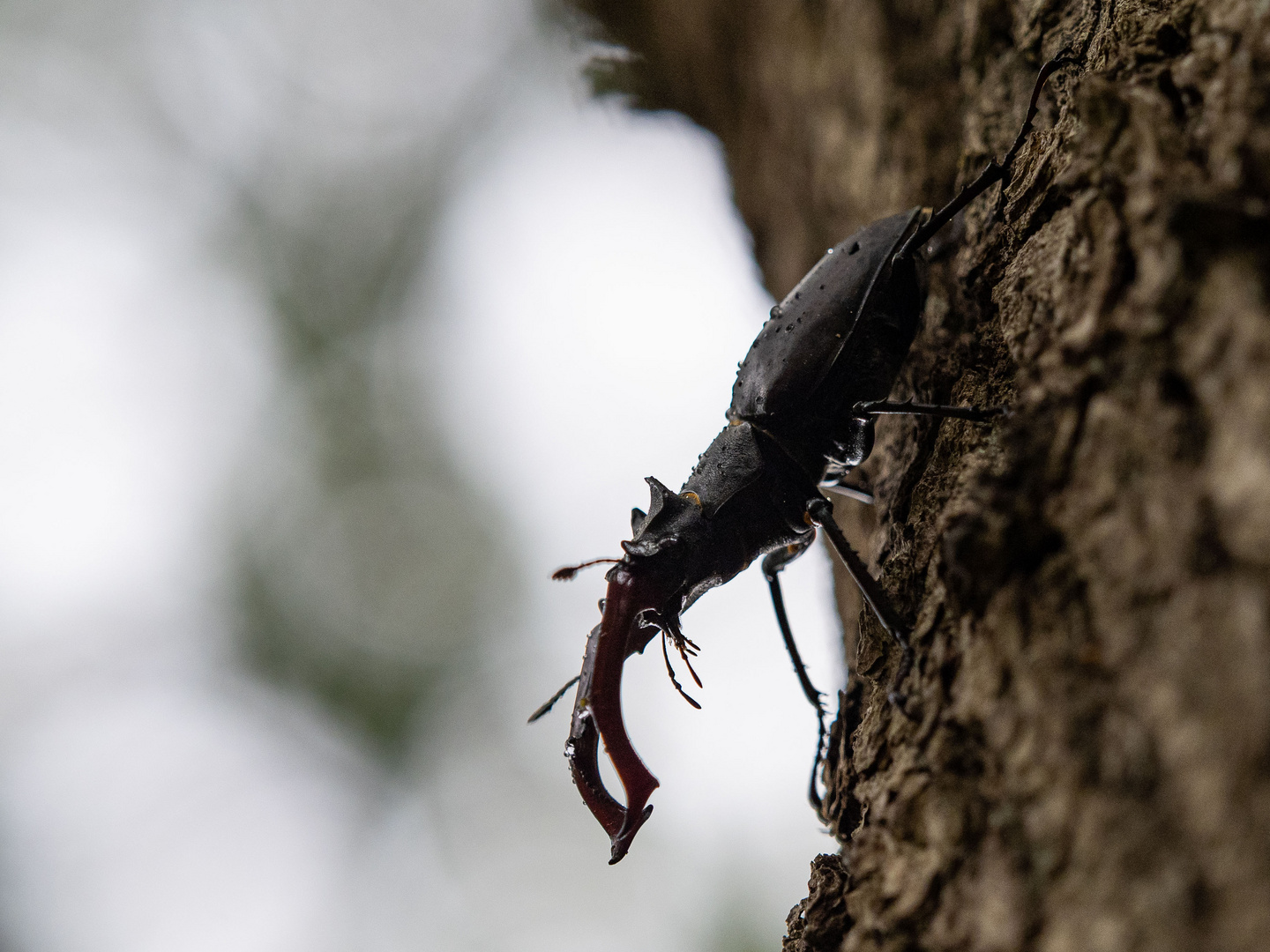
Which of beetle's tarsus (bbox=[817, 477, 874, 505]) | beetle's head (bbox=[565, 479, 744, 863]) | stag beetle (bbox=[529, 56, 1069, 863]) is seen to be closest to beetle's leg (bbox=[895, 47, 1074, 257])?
stag beetle (bbox=[529, 56, 1069, 863])

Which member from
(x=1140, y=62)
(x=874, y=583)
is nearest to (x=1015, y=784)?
(x=874, y=583)

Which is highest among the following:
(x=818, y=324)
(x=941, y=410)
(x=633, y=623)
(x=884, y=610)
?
(x=818, y=324)

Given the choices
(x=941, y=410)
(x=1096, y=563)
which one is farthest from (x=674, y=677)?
(x=1096, y=563)

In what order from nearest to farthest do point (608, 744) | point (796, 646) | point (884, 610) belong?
point (884, 610), point (608, 744), point (796, 646)

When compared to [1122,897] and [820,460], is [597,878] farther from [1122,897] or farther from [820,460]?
[1122,897]

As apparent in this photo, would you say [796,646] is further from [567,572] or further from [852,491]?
[567,572]

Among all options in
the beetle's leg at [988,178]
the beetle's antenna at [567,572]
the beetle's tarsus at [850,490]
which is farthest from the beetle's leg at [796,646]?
the beetle's leg at [988,178]

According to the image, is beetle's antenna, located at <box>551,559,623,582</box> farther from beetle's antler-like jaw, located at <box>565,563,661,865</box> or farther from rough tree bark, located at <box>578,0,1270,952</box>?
rough tree bark, located at <box>578,0,1270,952</box>
